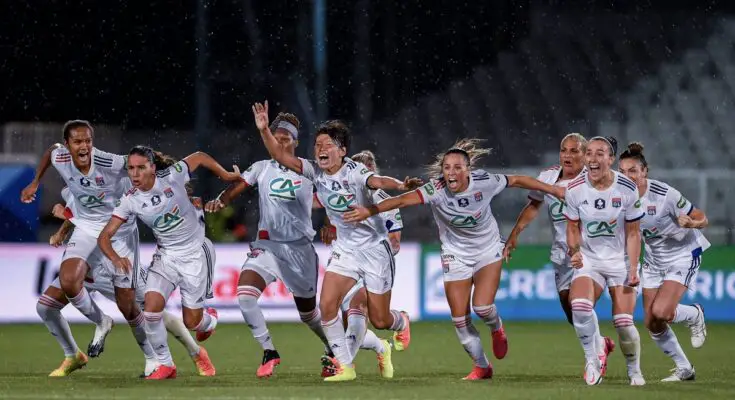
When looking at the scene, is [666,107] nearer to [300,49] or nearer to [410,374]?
[300,49]

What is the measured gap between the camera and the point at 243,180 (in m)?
10.9

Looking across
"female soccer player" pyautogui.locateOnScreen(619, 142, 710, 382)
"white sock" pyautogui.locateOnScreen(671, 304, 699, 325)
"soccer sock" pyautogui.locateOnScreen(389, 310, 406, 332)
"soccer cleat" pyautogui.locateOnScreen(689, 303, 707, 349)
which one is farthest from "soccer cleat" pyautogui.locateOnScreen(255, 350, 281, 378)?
"soccer cleat" pyautogui.locateOnScreen(689, 303, 707, 349)

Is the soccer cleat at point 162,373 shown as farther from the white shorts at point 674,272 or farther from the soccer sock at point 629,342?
the white shorts at point 674,272

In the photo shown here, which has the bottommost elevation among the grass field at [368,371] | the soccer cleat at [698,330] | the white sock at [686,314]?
the grass field at [368,371]

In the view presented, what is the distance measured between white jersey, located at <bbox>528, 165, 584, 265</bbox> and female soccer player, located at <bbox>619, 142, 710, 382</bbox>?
596mm

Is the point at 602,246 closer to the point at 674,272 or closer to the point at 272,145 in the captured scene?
the point at 674,272

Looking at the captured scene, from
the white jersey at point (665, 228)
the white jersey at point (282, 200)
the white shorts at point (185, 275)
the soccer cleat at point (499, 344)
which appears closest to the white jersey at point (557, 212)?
the white jersey at point (665, 228)

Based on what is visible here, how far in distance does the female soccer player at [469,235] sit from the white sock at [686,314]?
1534mm

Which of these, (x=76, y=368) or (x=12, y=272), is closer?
(x=76, y=368)

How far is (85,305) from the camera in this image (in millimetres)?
10891

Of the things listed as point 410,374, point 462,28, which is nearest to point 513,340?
point 410,374

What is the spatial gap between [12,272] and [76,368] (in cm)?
711

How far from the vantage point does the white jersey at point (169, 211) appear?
10.3 meters

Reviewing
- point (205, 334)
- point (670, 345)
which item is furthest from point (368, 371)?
point (670, 345)
